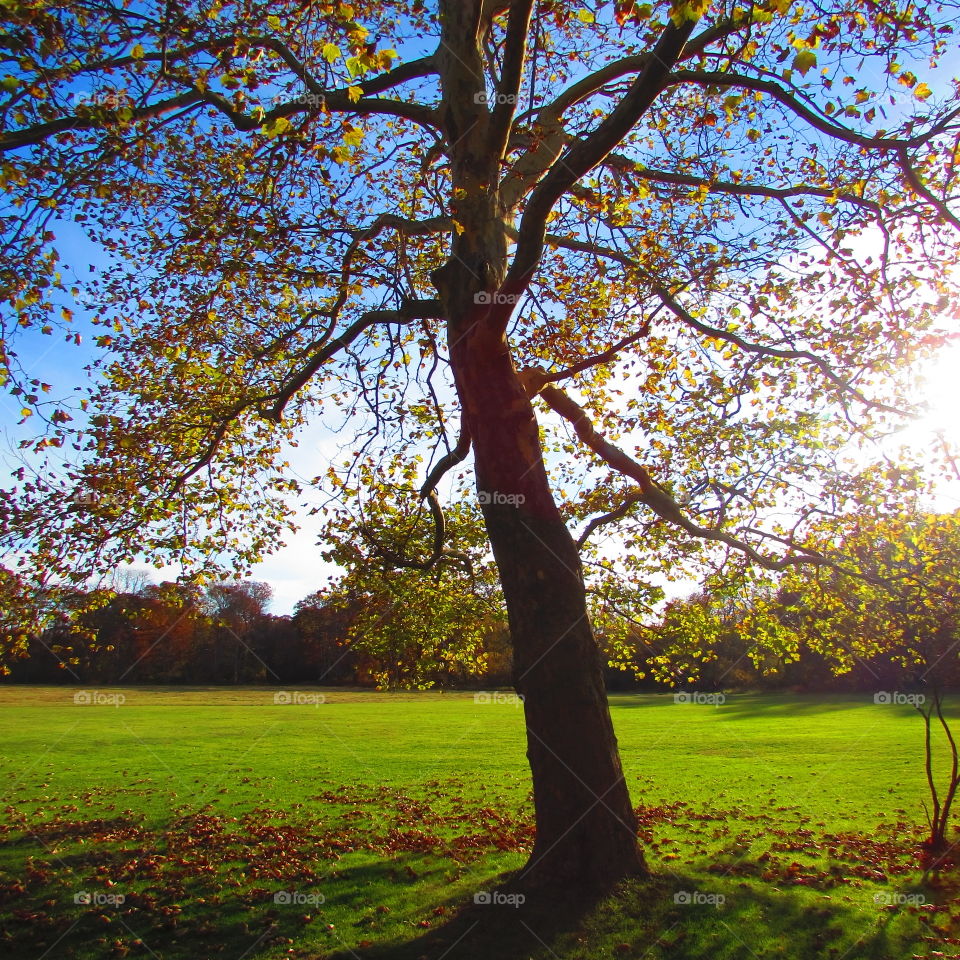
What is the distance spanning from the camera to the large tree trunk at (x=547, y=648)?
669 cm

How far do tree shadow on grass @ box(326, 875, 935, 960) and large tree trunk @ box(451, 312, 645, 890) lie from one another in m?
0.32

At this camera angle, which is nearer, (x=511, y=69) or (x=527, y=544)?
(x=511, y=69)

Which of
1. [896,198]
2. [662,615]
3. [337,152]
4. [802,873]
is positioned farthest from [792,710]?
[337,152]

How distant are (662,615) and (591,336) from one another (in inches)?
242

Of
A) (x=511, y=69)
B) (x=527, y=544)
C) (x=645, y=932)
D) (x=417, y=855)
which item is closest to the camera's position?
(x=645, y=932)

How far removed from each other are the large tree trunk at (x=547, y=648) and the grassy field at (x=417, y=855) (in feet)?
1.73

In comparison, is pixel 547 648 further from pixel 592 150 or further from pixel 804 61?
pixel 804 61

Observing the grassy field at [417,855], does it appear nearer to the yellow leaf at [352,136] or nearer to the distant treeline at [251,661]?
the yellow leaf at [352,136]

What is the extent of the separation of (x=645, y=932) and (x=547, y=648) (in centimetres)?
263

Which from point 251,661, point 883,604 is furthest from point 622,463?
point 251,661

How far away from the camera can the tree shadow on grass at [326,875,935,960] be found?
588 cm

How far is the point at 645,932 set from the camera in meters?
6.10

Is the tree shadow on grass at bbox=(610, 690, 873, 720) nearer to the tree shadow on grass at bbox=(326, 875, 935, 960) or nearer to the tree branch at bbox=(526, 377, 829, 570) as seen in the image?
the tree branch at bbox=(526, 377, 829, 570)

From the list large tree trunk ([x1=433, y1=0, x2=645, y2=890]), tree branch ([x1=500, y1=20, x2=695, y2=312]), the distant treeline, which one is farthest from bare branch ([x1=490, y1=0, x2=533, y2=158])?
the distant treeline
